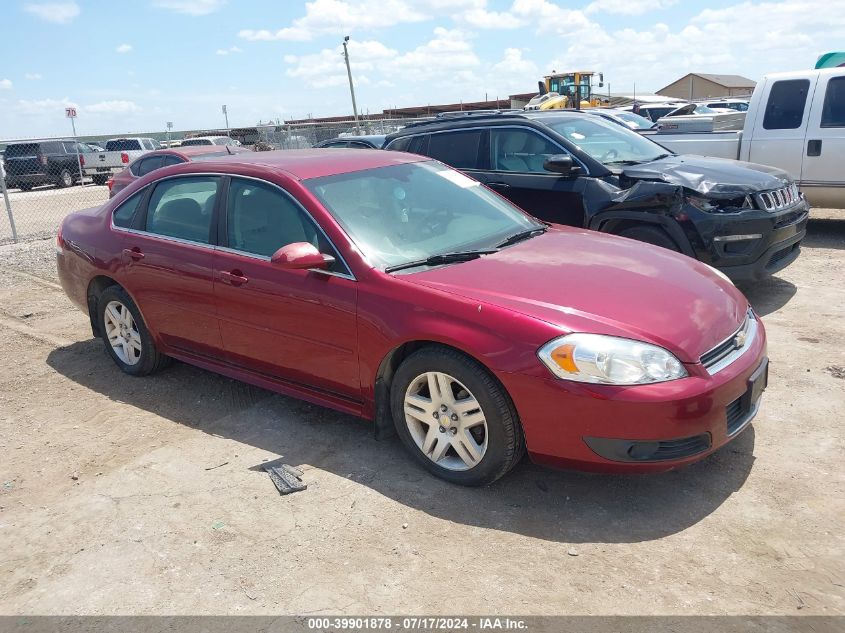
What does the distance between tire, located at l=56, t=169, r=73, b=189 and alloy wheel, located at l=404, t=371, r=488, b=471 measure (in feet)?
86.7

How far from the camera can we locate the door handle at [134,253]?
4895 millimetres

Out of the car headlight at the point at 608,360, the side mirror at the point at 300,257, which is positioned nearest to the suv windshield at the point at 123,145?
the side mirror at the point at 300,257

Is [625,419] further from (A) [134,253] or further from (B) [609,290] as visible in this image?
(A) [134,253]

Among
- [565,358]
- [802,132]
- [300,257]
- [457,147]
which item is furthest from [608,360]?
[802,132]

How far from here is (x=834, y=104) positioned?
855 cm

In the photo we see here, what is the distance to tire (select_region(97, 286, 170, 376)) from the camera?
511 cm

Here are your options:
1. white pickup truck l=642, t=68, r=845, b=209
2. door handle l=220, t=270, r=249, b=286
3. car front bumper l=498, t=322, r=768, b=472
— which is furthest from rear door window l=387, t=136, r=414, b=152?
car front bumper l=498, t=322, r=768, b=472

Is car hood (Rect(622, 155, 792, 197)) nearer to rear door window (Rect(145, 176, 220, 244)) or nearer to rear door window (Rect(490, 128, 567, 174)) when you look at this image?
rear door window (Rect(490, 128, 567, 174))

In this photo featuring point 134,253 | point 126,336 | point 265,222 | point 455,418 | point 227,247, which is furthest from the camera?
point 126,336

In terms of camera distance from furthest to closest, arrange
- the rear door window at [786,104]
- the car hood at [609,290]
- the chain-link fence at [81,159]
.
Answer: the chain-link fence at [81,159] < the rear door window at [786,104] < the car hood at [609,290]

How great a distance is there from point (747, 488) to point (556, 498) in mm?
909

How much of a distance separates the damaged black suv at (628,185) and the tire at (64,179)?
22.7m

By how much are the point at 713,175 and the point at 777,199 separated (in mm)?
615

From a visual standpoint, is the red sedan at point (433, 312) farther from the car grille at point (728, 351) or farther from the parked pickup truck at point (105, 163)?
the parked pickup truck at point (105, 163)
